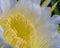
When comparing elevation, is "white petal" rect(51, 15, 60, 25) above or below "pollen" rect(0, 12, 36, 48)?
above

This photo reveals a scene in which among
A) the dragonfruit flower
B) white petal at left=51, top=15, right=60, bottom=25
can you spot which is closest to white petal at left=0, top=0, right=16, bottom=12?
the dragonfruit flower

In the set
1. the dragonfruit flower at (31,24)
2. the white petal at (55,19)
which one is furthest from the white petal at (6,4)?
the white petal at (55,19)

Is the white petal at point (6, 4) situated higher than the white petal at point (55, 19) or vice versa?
the white petal at point (55, 19)

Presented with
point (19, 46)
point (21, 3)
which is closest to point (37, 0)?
point (21, 3)

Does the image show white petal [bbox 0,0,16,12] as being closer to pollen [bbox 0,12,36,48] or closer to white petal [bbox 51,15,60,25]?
pollen [bbox 0,12,36,48]

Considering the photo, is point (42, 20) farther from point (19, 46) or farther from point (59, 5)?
point (59, 5)

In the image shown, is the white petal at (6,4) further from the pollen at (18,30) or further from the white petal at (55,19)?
the white petal at (55,19)

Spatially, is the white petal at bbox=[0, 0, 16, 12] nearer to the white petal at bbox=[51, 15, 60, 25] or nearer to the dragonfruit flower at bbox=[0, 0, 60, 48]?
the dragonfruit flower at bbox=[0, 0, 60, 48]

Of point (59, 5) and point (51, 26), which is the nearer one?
point (51, 26)
